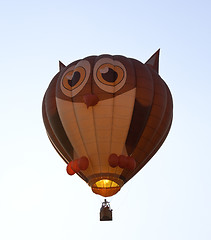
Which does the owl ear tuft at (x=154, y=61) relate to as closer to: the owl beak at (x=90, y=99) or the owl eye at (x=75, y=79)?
the owl eye at (x=75, y=79)

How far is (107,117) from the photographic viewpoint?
77.4 feet

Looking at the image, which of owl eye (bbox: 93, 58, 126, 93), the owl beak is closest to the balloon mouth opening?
the owl beak

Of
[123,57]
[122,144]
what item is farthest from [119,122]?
A: [123,57]

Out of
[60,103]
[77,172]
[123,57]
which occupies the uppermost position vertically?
[123,57]

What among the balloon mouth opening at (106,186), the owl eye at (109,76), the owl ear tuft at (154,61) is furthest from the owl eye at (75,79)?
the balloon mouth opening at (106,186)

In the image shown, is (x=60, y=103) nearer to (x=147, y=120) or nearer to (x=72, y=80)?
(x=72, y=80)

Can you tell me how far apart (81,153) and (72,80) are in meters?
2.18

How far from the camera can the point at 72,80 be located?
78.8 ft

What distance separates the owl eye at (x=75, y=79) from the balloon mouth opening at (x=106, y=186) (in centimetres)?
266

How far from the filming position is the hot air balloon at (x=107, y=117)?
23.6 m

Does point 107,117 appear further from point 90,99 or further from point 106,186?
point 106,186

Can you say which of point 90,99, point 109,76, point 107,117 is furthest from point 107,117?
point 109,76

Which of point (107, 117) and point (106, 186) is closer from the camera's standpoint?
point (107, 117)

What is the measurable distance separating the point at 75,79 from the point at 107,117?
4.89 feet
